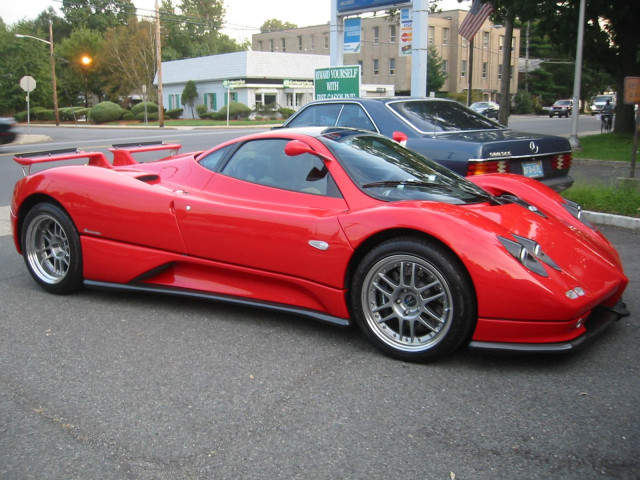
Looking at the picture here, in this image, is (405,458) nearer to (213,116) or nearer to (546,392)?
(546,392)

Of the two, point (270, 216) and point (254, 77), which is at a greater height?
→ point (254, 77)

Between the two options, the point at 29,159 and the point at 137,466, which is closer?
the point at 137,466

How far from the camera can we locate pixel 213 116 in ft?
171

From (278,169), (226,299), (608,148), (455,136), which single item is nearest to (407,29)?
(608,148)

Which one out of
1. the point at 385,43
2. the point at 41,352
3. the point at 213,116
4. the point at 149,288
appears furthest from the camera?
the point at 385,43

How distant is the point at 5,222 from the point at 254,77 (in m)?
49.0

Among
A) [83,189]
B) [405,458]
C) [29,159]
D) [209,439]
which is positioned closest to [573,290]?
[405,458]

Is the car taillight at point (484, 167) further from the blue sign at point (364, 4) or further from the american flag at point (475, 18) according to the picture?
the american flag at point (475, 18)

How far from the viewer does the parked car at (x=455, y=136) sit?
21.2 feet

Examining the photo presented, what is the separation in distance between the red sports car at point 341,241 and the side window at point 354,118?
2.80m

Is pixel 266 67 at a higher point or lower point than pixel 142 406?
higher

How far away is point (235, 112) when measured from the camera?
50.9 meters

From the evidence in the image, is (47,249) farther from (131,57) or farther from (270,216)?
(131,57)

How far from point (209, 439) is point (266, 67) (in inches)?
2169
